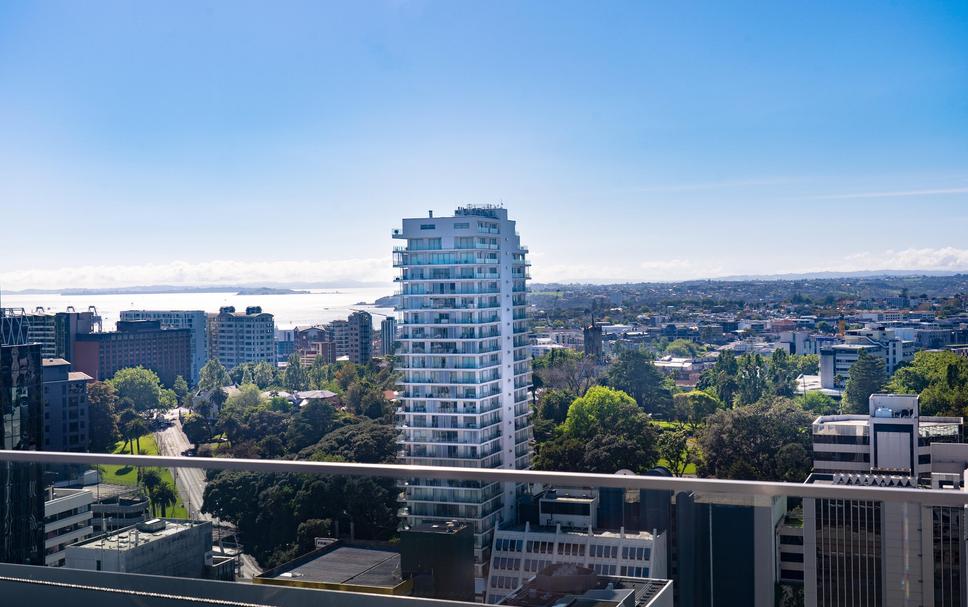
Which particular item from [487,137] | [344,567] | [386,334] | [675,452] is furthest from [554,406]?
[344,567]

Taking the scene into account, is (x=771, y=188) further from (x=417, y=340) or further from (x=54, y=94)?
(x=54, y=94)

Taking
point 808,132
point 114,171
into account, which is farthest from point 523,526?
point 808,132

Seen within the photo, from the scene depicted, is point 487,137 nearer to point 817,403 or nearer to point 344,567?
point 817,403

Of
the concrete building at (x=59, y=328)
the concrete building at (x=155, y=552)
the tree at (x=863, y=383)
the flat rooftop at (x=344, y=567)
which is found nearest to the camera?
the flat rooftop at (x=344, y=567)

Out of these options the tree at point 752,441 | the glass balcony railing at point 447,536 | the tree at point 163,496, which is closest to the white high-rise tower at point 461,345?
the tree at point 752,441

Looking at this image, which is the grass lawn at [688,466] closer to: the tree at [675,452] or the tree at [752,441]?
the tree at [675,452]
